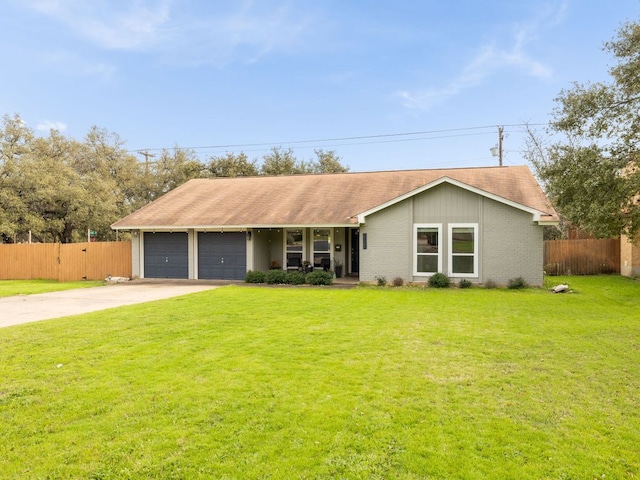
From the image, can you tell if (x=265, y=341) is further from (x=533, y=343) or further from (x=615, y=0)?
(x=615, y=0)

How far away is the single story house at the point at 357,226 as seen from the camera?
1441cm

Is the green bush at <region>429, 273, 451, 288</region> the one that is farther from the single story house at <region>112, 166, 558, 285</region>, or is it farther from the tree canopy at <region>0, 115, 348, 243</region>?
the tree canopy at <region>0, 115, 348, 243</region>

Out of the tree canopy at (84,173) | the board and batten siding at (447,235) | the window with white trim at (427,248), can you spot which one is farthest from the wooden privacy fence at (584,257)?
the tree canopy at (84,173)

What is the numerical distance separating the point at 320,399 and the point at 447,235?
38.4 ft

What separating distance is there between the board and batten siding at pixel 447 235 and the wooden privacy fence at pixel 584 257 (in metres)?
6.22

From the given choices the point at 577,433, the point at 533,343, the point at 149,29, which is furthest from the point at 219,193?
the point at 577,433

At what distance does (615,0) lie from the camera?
13992mm

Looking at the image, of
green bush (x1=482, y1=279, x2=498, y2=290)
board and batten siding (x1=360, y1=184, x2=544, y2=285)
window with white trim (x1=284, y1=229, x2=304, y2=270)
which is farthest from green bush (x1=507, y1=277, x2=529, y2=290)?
window with white trim (x1=284, y1=229, x2=304, y2=270)

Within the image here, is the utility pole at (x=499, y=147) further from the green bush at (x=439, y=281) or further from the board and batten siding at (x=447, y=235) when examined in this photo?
the green bush at (x=439, y=281)

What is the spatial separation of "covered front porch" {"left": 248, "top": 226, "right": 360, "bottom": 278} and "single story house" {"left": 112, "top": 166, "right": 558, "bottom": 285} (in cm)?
5

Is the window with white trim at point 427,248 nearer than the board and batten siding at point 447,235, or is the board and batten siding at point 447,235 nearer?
the board and batten siding at point 447,235

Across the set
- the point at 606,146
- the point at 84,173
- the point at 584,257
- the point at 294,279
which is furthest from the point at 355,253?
the point at 84,173

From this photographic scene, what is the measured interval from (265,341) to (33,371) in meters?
3.27

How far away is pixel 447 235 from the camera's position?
48.7ft
